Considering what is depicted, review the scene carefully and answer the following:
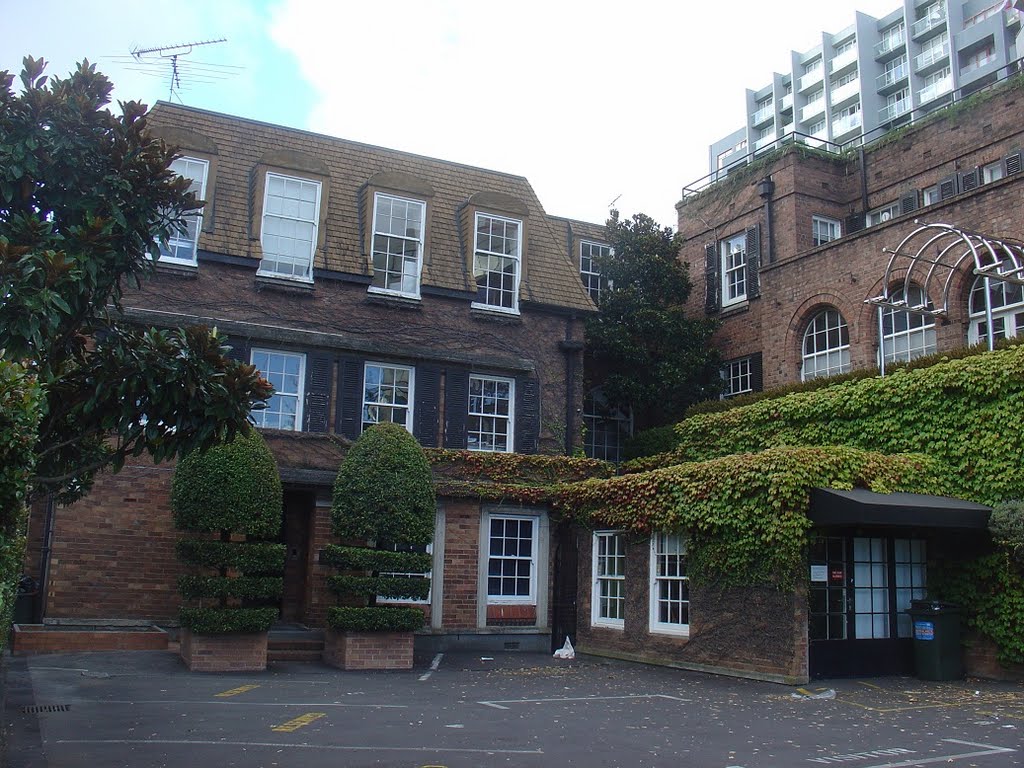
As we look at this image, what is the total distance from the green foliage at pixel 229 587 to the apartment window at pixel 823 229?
1738 centimetres

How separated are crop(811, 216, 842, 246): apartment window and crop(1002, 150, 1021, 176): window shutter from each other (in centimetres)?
446

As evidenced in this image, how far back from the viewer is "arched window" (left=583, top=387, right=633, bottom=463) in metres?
25.0

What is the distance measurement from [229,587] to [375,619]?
232 cm

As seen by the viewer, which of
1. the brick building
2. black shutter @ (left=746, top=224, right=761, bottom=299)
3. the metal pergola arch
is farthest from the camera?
black shutter @ (left=746, top=224, right=761, bottom=299)

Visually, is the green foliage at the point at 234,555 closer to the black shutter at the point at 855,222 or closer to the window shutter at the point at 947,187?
the black shutter at the point at 855,222

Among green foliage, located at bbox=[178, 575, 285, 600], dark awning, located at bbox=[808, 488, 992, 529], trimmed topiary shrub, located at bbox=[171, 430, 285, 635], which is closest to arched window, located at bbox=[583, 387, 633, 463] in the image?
dark awning, located at bbox=[808, 488, 992, 529]

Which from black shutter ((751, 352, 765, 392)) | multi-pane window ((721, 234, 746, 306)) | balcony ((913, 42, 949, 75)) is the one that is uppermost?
balcony ((913, 42, 949, 75))

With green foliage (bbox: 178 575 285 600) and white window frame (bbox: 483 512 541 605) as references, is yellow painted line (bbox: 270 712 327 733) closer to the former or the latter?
green foliage (bbox: 178 575 285 600)

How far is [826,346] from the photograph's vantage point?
21984mm

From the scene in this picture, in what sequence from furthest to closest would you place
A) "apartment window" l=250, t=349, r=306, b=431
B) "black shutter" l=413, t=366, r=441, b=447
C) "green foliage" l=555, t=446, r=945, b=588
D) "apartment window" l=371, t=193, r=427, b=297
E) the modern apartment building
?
the modern apartment building < "apartment window" l=371, t=193, r=427, b=297 < "black shutter" l=413, t=366, r=441, b=447 < "apartment window" l=250, t=349, r=306, b=431 < "green foliage" l=555, t=446, r=945, b=588

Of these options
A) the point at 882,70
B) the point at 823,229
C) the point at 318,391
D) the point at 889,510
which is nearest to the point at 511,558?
the point at 318,391

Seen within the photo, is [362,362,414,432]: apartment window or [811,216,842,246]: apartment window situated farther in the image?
[811,216,842,246]: apartment window

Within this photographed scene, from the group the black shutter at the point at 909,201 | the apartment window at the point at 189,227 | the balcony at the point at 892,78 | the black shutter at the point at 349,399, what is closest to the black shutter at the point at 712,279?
the black shutter at the point at 909,201

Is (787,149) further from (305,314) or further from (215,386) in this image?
(215,386)
